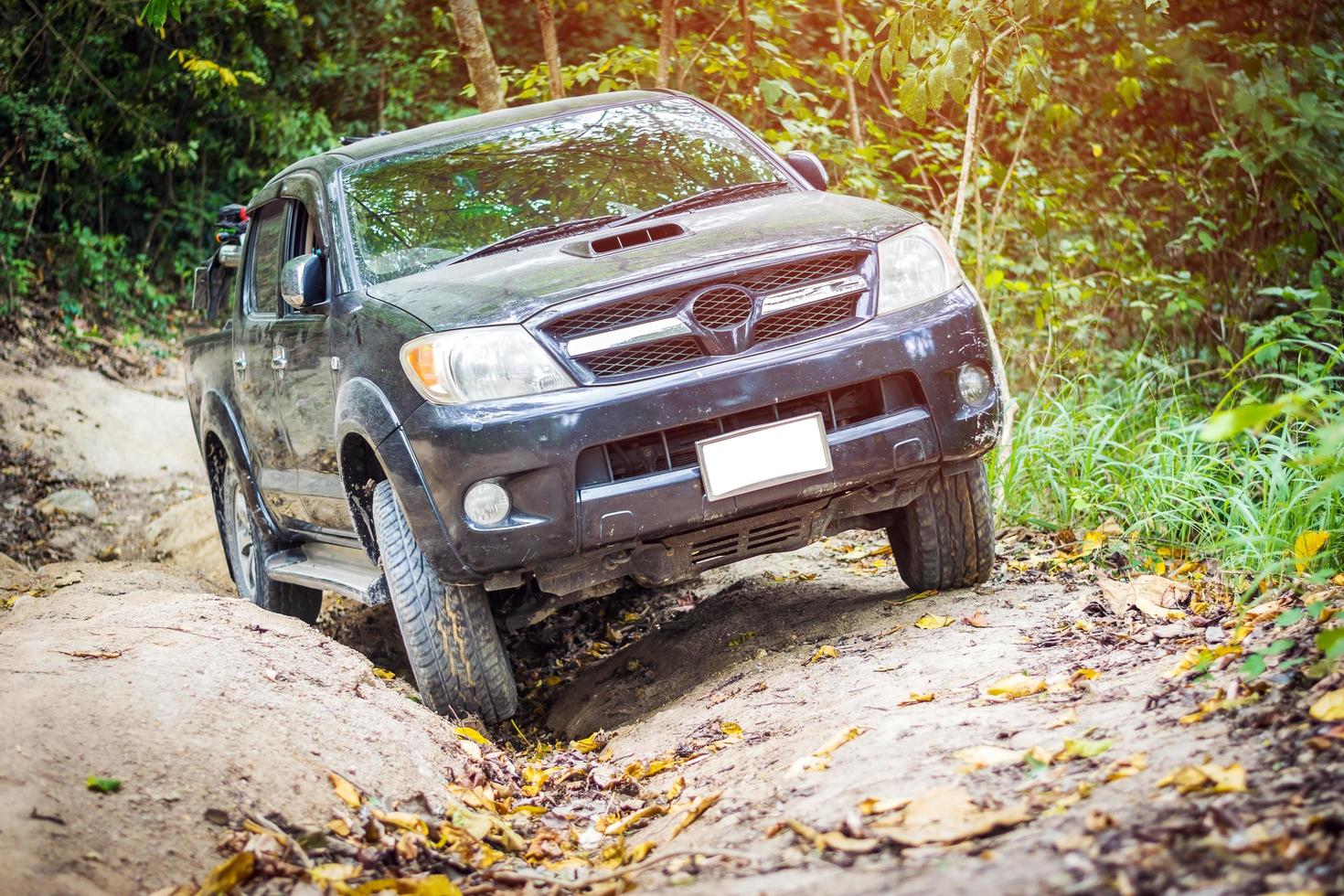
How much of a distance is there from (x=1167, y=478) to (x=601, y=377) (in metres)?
2.10

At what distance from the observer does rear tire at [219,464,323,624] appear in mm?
5867

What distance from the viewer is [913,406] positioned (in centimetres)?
390

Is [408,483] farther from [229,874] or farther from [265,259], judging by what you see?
[265,259]

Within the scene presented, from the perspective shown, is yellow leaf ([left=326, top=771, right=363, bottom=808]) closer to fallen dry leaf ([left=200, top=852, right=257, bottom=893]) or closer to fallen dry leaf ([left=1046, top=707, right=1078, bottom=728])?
fallen dry leaf ([left=200, top=852, right=257, bottom=893])

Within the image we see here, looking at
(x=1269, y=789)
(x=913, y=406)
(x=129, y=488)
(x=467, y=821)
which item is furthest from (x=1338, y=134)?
(x=129, y=488)

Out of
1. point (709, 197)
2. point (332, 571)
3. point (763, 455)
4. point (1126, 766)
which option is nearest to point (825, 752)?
point (1126, 766)

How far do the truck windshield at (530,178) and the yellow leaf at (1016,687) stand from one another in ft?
6.68

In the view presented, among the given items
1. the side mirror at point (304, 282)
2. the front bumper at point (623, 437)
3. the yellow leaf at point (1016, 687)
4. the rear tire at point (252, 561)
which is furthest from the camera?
the rear tire at point (252, 561)

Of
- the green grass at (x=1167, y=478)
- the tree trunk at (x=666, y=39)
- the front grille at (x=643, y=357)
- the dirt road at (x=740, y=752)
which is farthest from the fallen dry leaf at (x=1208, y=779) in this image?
the tree trunk at (x=666, y=39)

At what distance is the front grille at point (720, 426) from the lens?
3.66m

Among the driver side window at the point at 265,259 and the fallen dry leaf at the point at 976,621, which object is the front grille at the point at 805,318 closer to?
the fallen dry leaf at the point at 976,621

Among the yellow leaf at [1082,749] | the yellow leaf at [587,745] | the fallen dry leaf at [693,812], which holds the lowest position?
the yellow leaf at [587,745]

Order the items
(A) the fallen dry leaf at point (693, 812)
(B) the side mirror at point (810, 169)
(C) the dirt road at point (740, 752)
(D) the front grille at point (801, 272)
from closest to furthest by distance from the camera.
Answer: (C) the dirt road at point (740, 752) < (A) the fallen dry leaf at point (693, 812) < (D) the front grille at point (801, 272) < (B) the side mirror at point (810, 169)

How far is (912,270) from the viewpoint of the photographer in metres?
4.00
